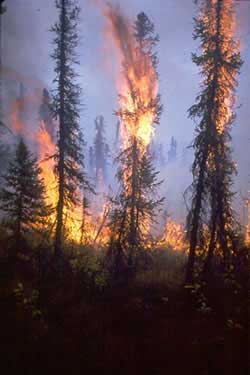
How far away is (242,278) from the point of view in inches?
585

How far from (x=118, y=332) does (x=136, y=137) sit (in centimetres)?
1125

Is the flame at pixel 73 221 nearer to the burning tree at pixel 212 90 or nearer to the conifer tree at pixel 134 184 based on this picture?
the conifer tree at pixel 134 184

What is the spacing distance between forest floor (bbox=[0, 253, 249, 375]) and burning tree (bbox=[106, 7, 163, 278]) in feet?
12.7

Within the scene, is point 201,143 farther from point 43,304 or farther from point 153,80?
point 43,304

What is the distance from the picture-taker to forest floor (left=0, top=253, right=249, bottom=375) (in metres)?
9.62

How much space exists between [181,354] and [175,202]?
67634 millimetres

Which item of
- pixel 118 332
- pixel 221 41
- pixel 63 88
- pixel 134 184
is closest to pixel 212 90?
pixel 221 41

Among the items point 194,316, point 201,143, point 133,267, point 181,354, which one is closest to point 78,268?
point 133,267

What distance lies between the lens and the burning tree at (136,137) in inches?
720

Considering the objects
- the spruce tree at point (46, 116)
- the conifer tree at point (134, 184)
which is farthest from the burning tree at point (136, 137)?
the spruce tree at point (46, 116)

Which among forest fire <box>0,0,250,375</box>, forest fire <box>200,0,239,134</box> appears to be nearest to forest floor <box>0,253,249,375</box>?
forest fire <box>0,0,250,375</box>

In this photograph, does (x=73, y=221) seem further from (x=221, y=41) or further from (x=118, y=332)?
(x=221, y=41)

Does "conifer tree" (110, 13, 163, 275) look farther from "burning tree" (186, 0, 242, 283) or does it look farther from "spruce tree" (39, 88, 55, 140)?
"spruce tree" (39, 88, 55, 140)

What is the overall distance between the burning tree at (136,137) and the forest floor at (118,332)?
3865 millimetres
